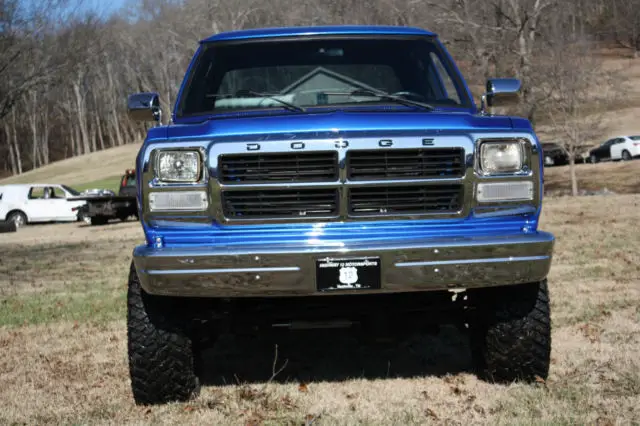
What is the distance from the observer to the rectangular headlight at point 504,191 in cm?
435

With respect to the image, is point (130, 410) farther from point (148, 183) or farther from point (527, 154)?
point (527, 154)

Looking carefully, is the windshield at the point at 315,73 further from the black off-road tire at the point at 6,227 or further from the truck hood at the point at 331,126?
the black off-road tire at the point at 6,227

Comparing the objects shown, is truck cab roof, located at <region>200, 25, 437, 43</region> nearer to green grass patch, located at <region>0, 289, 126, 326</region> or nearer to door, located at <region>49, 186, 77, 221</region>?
green grass patch, located at <region>0, 289, 126, 326</region>

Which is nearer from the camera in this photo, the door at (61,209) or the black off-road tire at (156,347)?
the black off-road tire at (156,347)

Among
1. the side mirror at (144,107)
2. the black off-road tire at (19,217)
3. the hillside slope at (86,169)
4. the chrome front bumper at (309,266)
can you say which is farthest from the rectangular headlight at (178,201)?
the hillside slope at (86,169)

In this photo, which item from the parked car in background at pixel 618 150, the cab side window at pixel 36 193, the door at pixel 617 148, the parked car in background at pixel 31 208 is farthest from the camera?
the door at pixel 617 148

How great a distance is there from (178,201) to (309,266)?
29.1 inches

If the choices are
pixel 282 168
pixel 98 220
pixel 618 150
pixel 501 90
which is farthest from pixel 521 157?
pixel 618 150

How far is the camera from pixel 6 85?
52.9 ft

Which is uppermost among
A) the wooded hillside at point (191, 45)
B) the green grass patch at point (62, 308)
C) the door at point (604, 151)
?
the wooded hillside at point (191, 45)

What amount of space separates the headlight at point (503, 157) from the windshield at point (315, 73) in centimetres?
91

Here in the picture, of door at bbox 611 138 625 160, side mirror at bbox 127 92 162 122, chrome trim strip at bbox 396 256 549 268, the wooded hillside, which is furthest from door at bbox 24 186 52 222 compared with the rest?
door at bbox 611 138 625 160

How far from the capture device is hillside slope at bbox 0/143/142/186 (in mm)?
Answer: 61531

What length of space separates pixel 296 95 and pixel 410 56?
948 mm
